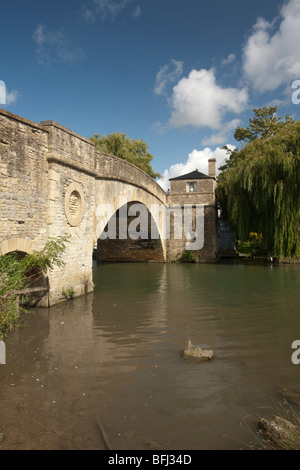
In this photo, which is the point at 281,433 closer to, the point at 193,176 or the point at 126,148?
the point at 193,176

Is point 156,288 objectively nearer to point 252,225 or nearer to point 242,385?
point 242,385

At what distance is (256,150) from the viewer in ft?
55.8

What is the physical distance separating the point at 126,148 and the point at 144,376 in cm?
2035

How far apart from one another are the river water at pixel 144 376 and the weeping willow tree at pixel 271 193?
7618 mm

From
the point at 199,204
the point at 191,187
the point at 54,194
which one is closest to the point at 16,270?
the point at 54,194

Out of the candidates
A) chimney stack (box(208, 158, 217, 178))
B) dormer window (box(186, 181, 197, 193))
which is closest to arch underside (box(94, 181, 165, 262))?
dormer window (box(186, 181, 197, 193))

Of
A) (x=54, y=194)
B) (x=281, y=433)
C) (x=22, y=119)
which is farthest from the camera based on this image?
(x=54, y=194)

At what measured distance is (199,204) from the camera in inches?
760

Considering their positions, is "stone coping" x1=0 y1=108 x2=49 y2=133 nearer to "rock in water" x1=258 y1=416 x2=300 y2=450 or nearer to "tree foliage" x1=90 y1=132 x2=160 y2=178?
Result: "rock in water" x1=258 y1=416 x2=300 y2=450

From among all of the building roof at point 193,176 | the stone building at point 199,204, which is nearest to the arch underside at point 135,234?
the stone building at point 199,204

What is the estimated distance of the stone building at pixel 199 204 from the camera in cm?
1920

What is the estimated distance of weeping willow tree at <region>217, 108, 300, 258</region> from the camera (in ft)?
45.9

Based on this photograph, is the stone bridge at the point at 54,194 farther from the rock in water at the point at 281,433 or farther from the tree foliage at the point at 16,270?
the rock in water at the point at 281,433

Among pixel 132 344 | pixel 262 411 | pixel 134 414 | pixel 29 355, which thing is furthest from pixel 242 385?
pixel 29 355
